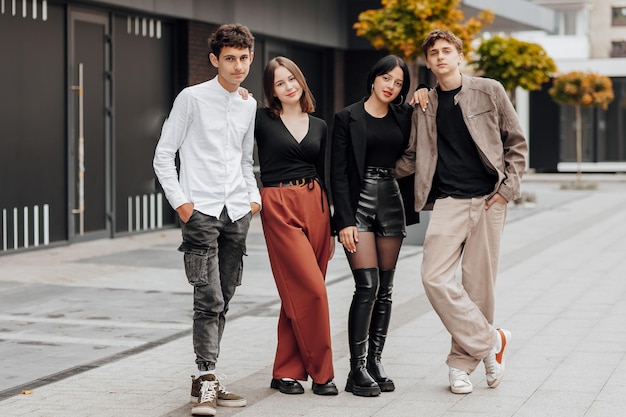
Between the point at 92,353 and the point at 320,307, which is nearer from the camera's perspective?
the point at 320,307

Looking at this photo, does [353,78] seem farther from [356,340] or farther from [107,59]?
[356,340]

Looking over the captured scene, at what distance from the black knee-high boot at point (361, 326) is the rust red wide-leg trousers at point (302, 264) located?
0.44 ft

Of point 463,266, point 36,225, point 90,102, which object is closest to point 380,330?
Result: point 463,266

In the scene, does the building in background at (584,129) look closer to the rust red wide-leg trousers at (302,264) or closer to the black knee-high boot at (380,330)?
the black knee-high boot at (380,330)

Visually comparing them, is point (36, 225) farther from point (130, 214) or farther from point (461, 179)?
point (461, 179)

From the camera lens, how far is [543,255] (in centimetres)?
1419

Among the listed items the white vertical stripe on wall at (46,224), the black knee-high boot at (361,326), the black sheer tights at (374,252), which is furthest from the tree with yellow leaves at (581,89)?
the black knee-high boot at (361,326)

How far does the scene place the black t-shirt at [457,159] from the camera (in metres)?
6.52

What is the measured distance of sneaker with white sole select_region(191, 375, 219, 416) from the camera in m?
6.00

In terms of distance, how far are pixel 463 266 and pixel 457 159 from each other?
1.90 ft

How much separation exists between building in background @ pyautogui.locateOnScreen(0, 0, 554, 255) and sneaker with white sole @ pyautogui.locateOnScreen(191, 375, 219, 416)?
7.92m

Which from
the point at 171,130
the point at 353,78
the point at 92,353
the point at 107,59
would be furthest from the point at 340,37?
the point at 171,130

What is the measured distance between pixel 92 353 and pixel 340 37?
1521 cm

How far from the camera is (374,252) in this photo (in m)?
6.54
